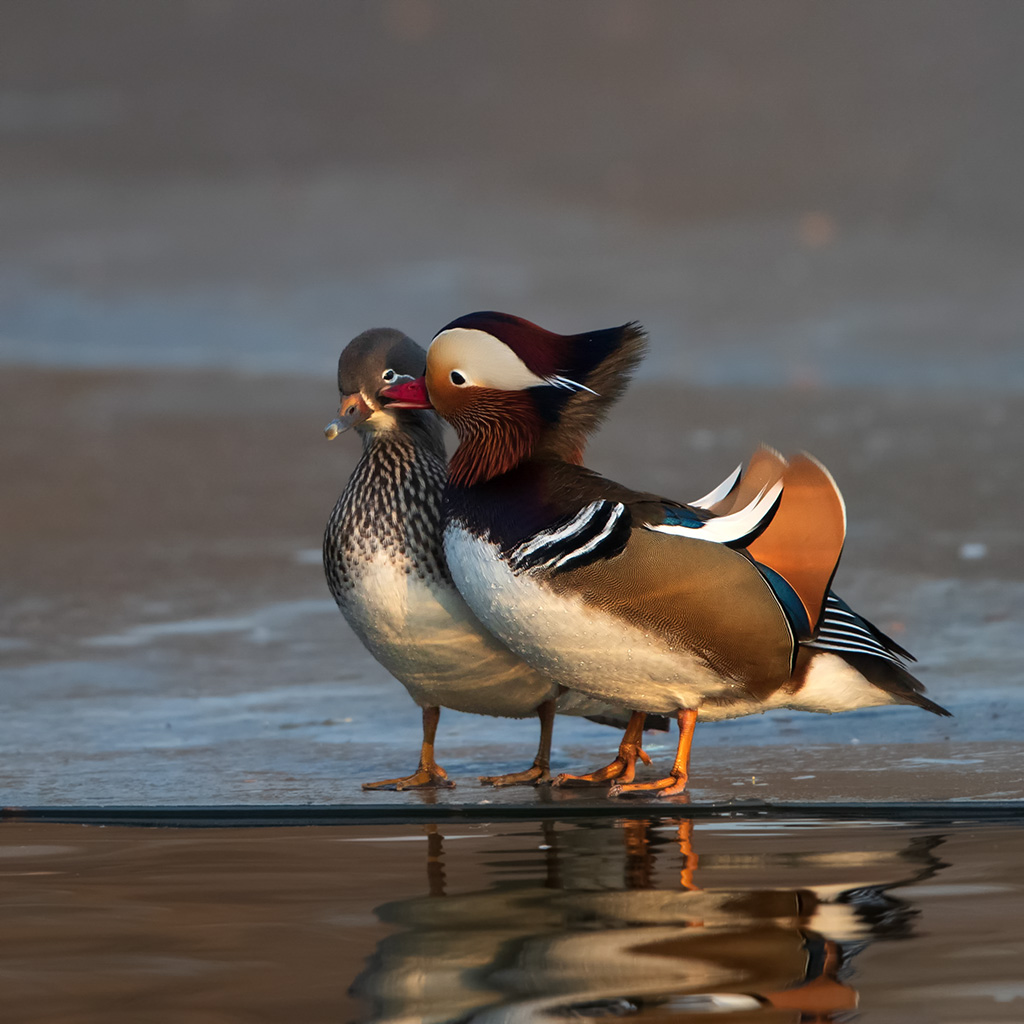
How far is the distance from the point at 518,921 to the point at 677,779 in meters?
1.27

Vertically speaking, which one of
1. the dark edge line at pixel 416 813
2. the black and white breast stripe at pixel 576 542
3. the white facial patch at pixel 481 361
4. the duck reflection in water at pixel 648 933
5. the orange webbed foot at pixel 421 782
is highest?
the white facial patch at pixel 481 361

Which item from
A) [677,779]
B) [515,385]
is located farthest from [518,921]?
[515,385]

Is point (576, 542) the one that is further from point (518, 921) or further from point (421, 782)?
point (518, 921)

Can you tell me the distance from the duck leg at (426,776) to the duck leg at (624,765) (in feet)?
1.09

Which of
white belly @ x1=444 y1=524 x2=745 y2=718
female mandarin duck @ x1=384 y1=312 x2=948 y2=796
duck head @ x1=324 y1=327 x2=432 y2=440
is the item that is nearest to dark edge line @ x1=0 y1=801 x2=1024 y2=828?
female mandarin duck @ x1=384 y1=312 x2=948 y2=796

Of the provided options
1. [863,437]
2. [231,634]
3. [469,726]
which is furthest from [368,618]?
[863,437]

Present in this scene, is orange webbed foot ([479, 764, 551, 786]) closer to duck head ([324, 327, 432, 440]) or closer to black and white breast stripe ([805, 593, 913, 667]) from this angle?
black and white breast stripe ([805, 593, 913, 667])

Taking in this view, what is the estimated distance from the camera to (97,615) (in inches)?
289

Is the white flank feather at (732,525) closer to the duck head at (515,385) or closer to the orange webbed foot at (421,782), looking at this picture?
the duck head at (515,385)

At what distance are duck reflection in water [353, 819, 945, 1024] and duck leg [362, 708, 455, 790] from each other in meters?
0.74

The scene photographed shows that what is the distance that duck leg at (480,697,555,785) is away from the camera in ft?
15.3

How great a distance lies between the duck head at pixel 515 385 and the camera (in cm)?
443

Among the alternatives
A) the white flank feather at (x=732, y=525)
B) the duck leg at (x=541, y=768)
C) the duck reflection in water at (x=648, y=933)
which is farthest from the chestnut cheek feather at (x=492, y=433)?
the duck reflection in water at (x=648, y=933)

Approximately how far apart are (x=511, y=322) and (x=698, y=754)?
1.53 metres
